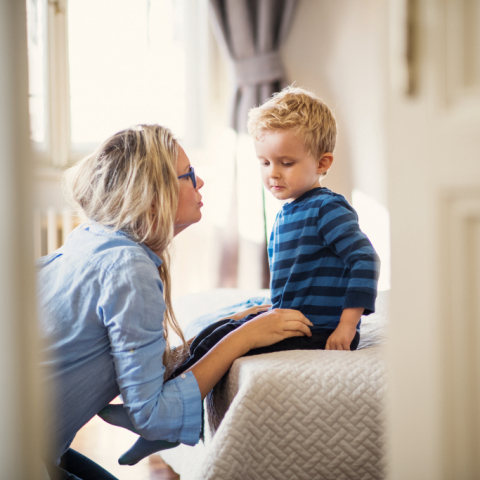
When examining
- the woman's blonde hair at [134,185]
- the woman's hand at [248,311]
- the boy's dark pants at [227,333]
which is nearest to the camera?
the woman's blonde hair at [134,185]

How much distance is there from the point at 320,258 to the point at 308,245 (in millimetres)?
44

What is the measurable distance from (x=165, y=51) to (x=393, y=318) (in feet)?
8.89

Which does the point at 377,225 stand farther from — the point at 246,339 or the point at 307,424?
the point at 307,424

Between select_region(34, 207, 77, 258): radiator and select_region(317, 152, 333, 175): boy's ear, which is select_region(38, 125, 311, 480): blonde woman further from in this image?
select_region(34, 207, 77, 258): radiator

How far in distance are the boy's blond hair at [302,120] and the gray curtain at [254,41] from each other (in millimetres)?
1401

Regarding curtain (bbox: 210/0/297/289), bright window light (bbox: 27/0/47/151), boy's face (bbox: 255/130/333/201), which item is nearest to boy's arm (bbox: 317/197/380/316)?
boy's face (bbox: 255/130/333/201)

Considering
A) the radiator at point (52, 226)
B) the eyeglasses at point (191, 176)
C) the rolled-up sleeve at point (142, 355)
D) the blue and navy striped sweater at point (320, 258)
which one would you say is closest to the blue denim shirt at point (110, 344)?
the rolled-up sleeve at point (142, 355)

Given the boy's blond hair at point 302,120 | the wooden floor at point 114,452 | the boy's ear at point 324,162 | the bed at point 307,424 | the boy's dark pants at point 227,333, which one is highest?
the boy's blond hair at point 302,120

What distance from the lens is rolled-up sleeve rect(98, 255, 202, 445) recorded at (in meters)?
0.91

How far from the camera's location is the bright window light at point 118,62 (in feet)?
8.99

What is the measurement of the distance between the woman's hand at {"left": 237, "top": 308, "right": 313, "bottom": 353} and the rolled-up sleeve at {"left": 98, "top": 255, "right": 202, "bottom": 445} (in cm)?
20

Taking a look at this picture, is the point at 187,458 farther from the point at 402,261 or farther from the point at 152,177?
the point at 402,261

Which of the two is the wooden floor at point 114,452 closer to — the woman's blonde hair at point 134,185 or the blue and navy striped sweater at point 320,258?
the woman's blonde hair at point 134,185

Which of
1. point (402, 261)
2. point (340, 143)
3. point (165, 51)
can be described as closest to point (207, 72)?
point (165, 51)
